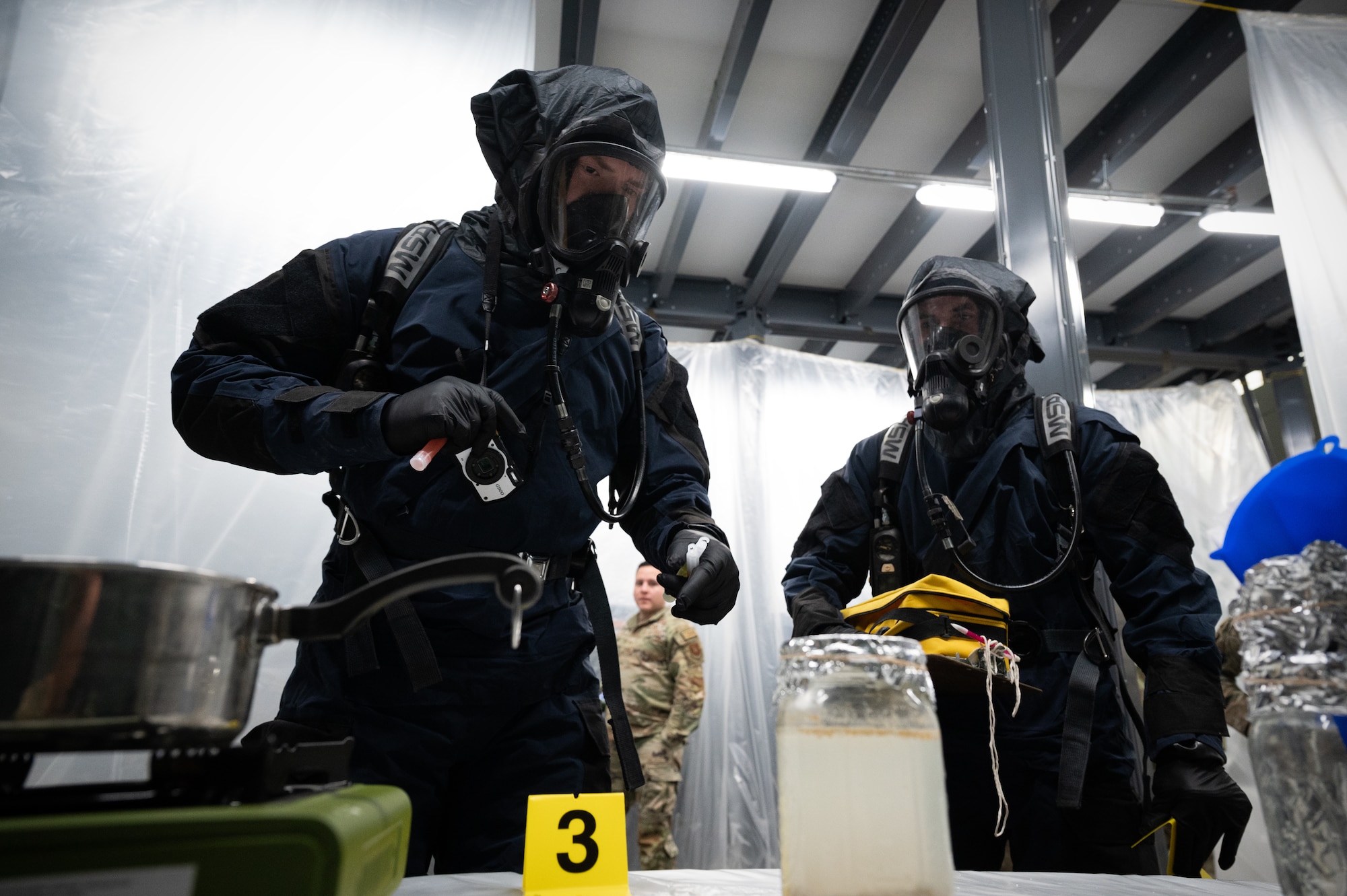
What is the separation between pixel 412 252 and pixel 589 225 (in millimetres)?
295

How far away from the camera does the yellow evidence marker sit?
0.76 m

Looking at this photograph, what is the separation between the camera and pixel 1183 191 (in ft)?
16.1

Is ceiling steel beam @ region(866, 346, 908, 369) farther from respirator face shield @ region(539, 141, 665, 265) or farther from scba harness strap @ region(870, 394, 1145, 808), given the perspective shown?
respirator face shield @ region(539, 141, 665, 265)

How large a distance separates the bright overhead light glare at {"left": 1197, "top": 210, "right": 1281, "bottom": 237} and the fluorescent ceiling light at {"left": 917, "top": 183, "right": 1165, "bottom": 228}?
41 cm

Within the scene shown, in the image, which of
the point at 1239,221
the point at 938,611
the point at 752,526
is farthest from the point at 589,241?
the point at 1239,221

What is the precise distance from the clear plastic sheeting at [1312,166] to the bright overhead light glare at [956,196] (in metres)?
1.64

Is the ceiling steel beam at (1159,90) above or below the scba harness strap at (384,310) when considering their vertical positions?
above

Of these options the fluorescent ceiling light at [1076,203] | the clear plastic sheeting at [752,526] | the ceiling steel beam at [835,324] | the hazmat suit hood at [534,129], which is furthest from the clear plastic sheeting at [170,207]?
the ceiling steel beam at [835,324]

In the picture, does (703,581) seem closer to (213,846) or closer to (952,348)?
(213,846)

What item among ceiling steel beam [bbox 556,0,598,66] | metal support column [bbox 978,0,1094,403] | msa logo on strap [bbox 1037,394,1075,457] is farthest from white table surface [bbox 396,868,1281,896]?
ceiling steel beam [bbox 556,0,598,66]

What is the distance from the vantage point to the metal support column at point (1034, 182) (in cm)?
251

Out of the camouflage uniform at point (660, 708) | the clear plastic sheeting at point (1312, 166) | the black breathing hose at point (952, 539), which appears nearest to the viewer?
the black breathing hose at point (952, 539)

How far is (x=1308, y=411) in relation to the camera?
5.88m

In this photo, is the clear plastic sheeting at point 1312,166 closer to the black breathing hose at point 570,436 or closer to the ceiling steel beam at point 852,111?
the ceiling steel beam at point 852,111
